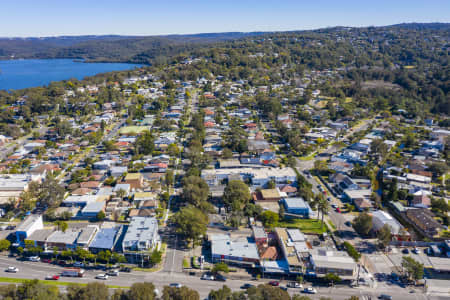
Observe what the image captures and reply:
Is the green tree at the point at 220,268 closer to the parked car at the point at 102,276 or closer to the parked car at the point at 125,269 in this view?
the parked car at the point at 125,269

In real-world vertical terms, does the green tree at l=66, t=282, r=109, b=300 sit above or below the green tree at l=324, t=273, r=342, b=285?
above

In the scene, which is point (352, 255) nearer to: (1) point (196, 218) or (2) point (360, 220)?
(2) point (360, 220)

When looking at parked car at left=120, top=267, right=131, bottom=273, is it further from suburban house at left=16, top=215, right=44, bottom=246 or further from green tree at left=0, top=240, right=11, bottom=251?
green tree at left=0, top=240, right=11, bottom=251

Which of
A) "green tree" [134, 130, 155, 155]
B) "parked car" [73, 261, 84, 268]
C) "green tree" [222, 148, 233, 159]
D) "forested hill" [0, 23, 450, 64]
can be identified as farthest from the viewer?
"forested hill" [0, 23, 450, 64]

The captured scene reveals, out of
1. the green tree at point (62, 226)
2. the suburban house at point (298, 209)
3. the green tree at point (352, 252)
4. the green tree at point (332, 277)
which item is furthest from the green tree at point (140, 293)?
the suburban house at point (298, 209)

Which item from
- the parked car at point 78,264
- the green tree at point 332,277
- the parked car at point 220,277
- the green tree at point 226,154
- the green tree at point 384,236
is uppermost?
the green tree at point 226,154

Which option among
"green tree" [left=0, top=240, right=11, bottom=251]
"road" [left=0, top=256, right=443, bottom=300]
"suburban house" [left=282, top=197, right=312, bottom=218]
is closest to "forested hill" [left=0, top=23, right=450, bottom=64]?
"suburban house" [left=282, top=197, right=312, bottom=218]

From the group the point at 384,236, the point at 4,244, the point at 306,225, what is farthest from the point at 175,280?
the point at 384,236
